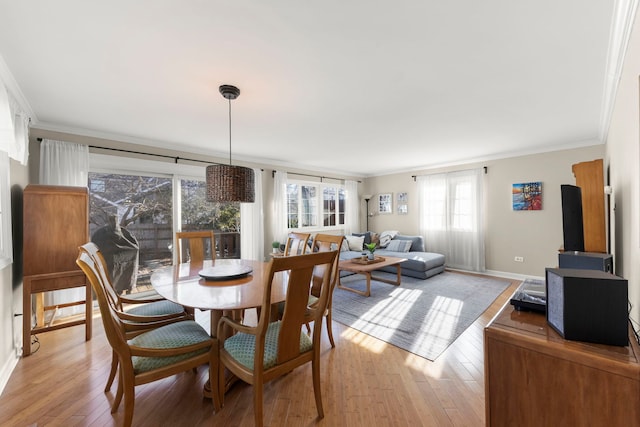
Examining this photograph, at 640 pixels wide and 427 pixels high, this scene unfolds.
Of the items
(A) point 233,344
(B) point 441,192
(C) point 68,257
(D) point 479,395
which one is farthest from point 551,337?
(B) point 441,192

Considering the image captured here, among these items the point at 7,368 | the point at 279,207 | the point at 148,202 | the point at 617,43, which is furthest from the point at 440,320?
the point at 148,202

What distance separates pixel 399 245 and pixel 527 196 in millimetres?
2411

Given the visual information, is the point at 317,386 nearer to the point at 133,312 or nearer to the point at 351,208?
the point at 133,312

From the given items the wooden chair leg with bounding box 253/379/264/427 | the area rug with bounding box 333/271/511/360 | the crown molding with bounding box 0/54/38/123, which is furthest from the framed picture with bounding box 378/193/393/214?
the crown molding with bounding box 0/54/38/123

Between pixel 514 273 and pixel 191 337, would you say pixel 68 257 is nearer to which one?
pixel 191 337

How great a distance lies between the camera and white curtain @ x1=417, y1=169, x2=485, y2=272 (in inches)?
204

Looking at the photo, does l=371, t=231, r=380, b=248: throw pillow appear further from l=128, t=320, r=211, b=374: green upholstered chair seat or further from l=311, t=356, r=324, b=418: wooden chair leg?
l=128, t=320, r=211, b=374: green upholstered chair seat

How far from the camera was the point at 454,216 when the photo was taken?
552 centimetres

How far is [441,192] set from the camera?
18.6 ft

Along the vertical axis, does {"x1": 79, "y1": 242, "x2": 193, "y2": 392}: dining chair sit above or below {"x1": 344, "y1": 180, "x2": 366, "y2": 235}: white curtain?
below

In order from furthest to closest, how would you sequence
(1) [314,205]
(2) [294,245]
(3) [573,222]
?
(1) [314,205]
(2) [294,245]
(3) [573,222]

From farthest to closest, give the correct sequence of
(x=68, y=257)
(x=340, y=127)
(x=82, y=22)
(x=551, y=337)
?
(x=340, y=127) → (x=68, y=257) → (x=82, y=22) → (x=551, y=337)

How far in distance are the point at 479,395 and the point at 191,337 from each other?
1962mm

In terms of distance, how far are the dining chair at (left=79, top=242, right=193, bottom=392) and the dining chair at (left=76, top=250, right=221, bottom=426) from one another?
6 centimetres
